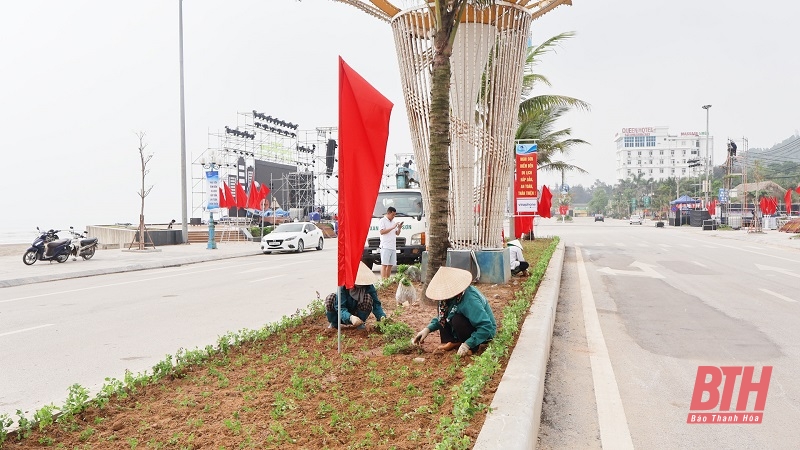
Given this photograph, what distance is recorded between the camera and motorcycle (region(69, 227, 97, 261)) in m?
18.3

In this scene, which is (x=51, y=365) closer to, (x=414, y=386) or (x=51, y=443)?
(x=51, y=443)

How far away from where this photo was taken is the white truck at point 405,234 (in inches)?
532

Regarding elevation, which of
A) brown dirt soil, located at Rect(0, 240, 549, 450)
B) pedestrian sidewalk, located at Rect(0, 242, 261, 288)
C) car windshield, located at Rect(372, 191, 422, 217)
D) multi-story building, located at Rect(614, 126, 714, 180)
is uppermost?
multi-story building, located at Rect(614, 126, 714, 180)

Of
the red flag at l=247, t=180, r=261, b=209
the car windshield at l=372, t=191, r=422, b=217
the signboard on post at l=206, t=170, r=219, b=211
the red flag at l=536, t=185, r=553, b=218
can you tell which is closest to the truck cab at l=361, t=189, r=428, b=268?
the car windshield at l=372, t=191, r=422, b=217

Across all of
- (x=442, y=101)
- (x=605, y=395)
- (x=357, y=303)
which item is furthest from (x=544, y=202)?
(x=605, y=395)

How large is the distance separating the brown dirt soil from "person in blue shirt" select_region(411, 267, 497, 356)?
0.68 feet

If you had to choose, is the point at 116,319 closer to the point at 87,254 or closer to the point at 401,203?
the point at 401,203

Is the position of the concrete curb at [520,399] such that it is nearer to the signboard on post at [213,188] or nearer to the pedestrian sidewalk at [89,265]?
the pedestrian sidewalk at [89,265]

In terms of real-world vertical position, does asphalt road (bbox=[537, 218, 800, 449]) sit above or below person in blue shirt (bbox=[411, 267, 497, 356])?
below

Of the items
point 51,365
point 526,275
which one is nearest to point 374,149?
point 51,365

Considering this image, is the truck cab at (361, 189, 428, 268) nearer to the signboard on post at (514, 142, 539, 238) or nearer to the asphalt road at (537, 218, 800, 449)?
the asphalt road at (537, 218, 800, 449)

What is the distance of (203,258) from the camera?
790 inches

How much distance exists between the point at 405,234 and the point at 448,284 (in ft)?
28.6

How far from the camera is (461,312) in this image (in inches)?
198
